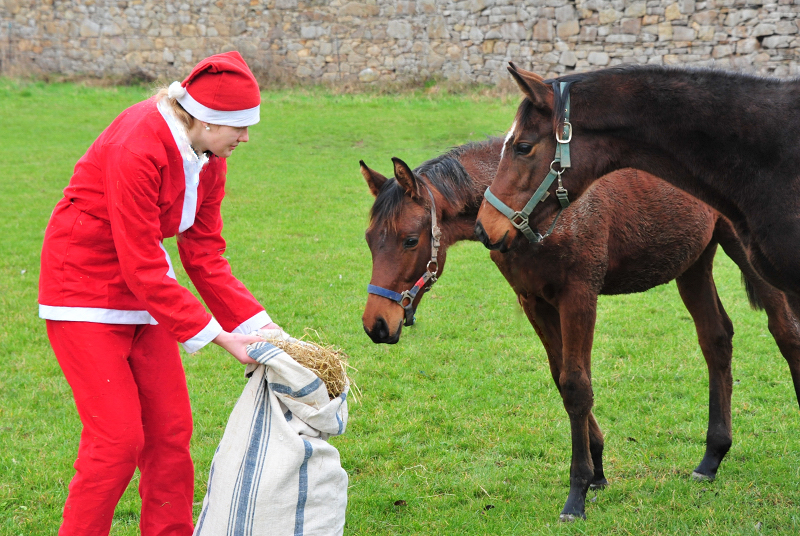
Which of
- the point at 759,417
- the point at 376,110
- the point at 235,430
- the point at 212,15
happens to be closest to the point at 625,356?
the point at 759,417

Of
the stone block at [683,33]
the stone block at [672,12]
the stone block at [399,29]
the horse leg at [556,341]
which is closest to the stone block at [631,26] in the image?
the stone block at [672,12]

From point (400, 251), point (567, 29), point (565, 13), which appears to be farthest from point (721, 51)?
point (400, 251)

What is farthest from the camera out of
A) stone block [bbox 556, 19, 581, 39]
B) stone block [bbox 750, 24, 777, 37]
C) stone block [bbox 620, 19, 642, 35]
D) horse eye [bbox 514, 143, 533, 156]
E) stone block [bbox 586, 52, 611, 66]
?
stone block [bbox 556, 19, 581, 39]

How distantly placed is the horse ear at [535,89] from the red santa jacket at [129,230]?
4.30 ft

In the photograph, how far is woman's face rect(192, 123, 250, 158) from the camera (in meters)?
2.63

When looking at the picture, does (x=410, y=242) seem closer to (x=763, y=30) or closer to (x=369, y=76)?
(x=763, y=30)

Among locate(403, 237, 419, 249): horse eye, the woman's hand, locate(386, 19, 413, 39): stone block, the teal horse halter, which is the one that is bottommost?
locate(386, 19, 413, 39): stone block

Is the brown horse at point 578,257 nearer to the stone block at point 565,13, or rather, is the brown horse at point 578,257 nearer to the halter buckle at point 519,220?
the halter buckle at point 519,220

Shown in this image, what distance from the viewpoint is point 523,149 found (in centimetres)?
299

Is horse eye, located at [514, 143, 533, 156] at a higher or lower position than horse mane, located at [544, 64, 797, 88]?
lower

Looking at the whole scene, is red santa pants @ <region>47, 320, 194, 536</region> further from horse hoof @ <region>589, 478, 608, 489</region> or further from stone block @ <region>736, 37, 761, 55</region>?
stone block @ <region>736, 37, 761, 55</region>

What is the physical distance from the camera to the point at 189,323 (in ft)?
8.19

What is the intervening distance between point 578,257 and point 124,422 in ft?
7.59

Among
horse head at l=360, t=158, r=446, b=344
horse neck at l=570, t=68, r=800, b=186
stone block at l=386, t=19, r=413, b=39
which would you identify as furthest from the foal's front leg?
stone block at l=386, t=19, r=413, b=39
